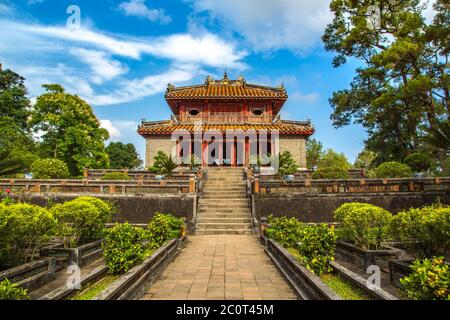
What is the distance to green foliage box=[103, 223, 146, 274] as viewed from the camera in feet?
19.4

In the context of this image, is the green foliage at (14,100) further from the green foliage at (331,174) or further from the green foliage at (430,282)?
the green foliage at (430,282)

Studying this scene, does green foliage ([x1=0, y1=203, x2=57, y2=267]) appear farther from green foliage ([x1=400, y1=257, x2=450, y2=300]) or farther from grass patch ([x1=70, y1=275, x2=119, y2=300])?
green foliage ([x1=400, y1=257, x2=450, y2=300])

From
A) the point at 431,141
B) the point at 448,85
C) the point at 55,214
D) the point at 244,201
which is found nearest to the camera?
the point at 55,214

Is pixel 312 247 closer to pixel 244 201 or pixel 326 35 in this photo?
pixel 244 201

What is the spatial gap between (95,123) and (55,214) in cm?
2094

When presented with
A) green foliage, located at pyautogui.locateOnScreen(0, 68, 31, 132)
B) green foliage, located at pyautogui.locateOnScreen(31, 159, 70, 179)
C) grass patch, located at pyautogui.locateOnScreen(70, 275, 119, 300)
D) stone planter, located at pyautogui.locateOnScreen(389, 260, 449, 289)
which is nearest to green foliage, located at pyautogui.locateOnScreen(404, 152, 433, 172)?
stone planter, located at pyautogui.locateOnScreen(389, 260, 449, 289)

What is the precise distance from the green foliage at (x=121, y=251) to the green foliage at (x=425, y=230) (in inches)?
216

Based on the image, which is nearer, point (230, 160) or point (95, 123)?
point (230, 160)

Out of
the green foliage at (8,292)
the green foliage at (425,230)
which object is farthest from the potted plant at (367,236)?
the green foliage at (8,292)

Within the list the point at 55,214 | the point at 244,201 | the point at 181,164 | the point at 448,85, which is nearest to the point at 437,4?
the point at 448,85

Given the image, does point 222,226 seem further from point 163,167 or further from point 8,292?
point 8,292

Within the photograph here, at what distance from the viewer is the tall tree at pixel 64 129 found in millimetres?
24250

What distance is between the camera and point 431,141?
30.5 ft

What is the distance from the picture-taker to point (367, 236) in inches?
290
